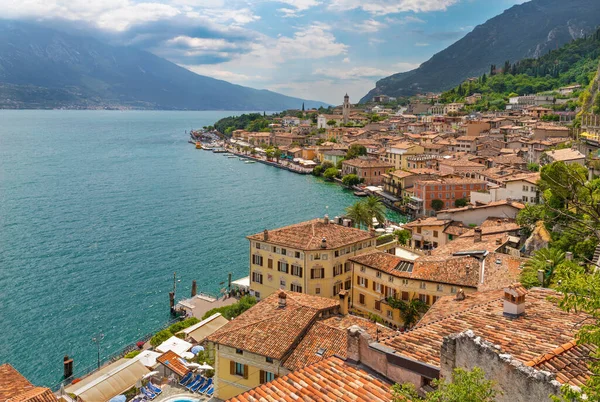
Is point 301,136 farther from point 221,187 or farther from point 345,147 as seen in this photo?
point 221,187

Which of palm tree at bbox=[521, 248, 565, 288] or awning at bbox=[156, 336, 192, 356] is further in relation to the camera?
awning at bbox=[156, 336, 192, 356]

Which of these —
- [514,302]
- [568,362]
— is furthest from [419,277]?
[568,362]

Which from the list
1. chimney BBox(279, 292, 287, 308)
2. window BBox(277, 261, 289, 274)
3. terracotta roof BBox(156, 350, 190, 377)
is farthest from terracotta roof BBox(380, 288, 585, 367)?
window BBox(277, 261, 289, 274)

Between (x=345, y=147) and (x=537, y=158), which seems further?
(x=345, y=147)

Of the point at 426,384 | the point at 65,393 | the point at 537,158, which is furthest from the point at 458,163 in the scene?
the point at 426,384

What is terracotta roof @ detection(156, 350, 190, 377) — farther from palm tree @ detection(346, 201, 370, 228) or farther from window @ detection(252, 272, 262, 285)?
palm tree @ detection(346, 201, 370, 228)
